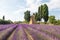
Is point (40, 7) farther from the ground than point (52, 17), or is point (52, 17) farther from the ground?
point (40, 7)

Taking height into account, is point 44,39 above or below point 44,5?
below

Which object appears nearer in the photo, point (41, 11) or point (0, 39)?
point (0, 39)

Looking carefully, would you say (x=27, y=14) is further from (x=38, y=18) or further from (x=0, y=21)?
(x=0, y=21)

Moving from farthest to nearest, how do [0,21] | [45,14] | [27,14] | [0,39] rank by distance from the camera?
[45,14]
[27,14]
[0,21]
[0,39]

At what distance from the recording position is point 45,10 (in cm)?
8725

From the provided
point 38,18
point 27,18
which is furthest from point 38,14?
point 27,18

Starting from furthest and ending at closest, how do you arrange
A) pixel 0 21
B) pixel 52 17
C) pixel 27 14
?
pixel 52 17 < pixel 27 14 < pixel 0 21

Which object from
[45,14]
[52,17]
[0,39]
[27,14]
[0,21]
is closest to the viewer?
[0,39]

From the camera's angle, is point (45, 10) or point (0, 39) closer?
point (0, 39)

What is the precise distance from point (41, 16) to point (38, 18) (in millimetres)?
3414

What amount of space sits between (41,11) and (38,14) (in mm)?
2926

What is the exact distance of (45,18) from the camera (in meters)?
87.6

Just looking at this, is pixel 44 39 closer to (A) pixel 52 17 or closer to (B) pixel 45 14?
(B) pixel 45 14

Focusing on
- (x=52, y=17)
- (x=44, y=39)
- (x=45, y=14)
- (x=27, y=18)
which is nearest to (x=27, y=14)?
(x=27, y=18)
